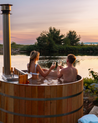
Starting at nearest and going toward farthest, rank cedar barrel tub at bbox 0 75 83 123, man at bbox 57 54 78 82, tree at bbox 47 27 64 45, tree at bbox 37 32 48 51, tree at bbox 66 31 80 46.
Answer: cedar barrel tub at bbox 0 75 83 123 → man at bbox 57 54 78 82 → tree at bbox 37 32 48 51 → tree at bbox 47 27 64 45 → tree at bbox 66 31 80 46

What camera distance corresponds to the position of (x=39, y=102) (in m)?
3.86

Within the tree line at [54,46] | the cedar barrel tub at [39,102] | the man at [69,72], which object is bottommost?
the cedar barrel tub at [39,102]

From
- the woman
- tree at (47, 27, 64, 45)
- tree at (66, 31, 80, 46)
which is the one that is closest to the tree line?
tree at (47, 27, 64, 45)

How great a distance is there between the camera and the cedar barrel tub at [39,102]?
3846 millimetres

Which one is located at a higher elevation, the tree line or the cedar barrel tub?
the tree line

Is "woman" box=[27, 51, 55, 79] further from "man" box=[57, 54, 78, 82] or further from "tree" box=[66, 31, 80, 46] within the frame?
"tree" box=[66, 31, 80, 46]

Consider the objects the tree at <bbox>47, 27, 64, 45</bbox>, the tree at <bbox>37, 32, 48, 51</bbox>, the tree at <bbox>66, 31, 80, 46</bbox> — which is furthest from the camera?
the tree at <bbox>66, 31, 80, 46</bbox>

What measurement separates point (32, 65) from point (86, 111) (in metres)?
2.50

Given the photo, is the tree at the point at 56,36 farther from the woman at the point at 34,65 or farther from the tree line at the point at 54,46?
the woman at the point at 34,65

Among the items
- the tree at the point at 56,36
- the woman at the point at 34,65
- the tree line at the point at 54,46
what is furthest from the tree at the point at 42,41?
the woman at the point at 34,65

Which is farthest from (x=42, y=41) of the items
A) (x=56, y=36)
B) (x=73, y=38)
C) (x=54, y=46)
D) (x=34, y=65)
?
(x=34, y=65)

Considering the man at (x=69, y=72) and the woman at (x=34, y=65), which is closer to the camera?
the man at (x=69, y=72)

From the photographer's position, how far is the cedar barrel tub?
3.85 metres

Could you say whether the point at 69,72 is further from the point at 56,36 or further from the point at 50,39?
the point at 56,36
